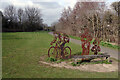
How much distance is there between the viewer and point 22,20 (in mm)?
70750

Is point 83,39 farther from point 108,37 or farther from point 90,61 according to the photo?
point 108,37

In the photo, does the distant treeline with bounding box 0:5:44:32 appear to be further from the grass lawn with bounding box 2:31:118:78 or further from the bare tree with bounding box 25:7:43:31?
the grass lawn with bounding box 2:31:118:78

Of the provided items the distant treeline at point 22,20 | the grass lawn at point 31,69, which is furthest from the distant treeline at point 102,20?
the distant treeline at point 22,20

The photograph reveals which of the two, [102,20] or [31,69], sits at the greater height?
[102,20]

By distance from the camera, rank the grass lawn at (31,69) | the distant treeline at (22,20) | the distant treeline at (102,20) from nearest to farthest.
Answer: the grass lawn at (31,69), the distant treeline at (102,20), the distant treeline at (22,20)

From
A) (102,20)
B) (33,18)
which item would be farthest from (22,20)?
(102,20)

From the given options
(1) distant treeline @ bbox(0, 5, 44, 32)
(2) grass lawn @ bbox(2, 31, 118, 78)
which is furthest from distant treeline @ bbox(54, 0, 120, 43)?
(1) distant treeline @ bbox(0, 5, 44, 32)

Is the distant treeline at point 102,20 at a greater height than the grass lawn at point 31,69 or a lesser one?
greater

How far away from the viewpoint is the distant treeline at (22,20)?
2507 inches

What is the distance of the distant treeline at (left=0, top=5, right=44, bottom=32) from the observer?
6369cm

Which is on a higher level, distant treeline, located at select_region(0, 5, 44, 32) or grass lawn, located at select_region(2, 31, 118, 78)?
distant treeline, located at select_region(0, 5, 44, 32)

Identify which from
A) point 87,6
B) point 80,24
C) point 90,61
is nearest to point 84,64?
point 90,61

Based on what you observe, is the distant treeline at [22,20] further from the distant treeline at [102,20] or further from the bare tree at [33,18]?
the distant treeline at [102,20]

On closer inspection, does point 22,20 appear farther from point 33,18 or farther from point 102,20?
point 102,20
